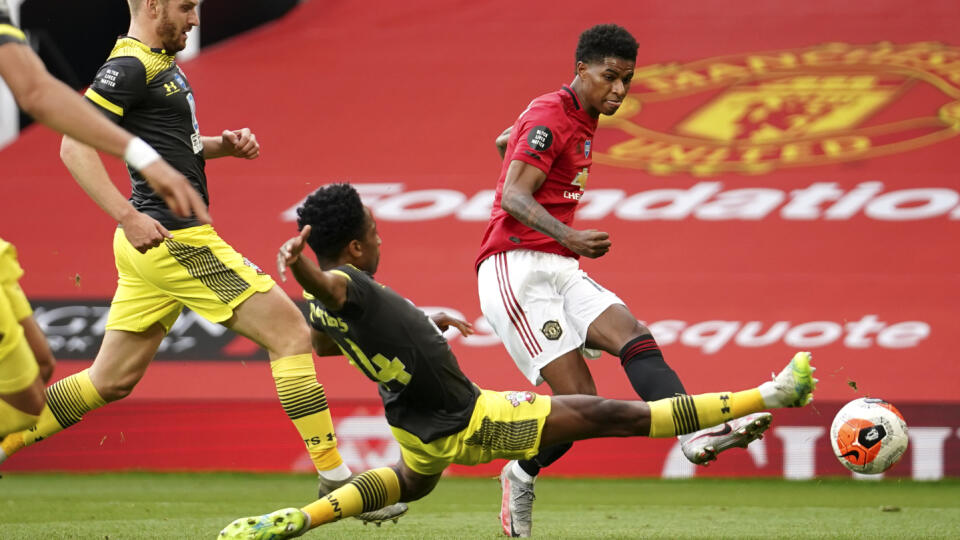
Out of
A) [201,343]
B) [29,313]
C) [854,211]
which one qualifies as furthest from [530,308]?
[854,211]

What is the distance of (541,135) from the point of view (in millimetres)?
5168

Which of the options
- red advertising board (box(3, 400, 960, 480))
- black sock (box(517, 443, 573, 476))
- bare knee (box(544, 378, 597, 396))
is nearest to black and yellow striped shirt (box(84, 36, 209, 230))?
bare knee (box(544, 378, 597, 396))

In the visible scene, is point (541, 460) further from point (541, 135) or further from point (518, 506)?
point (541, 135)

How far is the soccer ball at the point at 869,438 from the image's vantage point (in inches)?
189

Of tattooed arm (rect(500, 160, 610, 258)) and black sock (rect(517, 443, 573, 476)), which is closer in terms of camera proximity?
tattooed arm (rect(500, 160, 610, 258))

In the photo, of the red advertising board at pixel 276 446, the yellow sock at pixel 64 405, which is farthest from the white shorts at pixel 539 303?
the red advertising board at pixel 276 446

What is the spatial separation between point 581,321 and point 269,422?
11.5 feet

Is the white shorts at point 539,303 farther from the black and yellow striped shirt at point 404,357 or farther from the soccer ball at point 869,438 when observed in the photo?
the soccer ball at point 869,438

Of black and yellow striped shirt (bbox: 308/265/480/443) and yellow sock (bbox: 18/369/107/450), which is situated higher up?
black and yellow striped shirt (bbox: 308/265/480/443)

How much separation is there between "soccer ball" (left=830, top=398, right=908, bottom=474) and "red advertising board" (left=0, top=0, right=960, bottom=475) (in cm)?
291

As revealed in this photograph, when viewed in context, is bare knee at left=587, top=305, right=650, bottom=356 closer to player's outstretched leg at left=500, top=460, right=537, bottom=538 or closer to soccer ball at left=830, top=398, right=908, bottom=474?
player's outstretched leg at left=500, top=460, right=537, bottom=538

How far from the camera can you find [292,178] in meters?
9.88

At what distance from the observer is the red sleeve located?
16.9ft

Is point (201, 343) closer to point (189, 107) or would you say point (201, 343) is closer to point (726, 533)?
point (189, 107)
